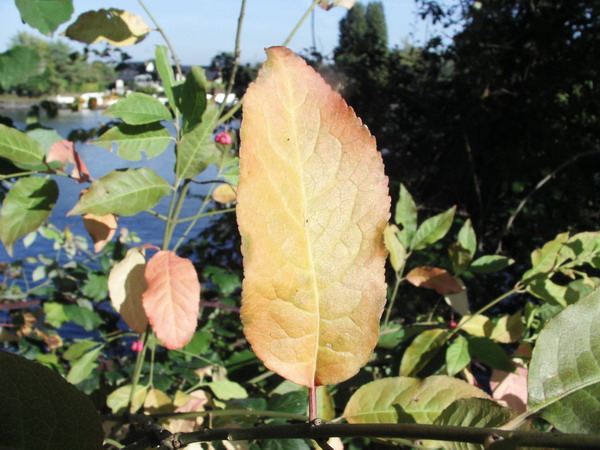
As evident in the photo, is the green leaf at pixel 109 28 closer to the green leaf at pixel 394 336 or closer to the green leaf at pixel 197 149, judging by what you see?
the green leaf at pixel 197 149

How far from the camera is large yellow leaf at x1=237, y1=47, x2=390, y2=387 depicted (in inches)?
12.6

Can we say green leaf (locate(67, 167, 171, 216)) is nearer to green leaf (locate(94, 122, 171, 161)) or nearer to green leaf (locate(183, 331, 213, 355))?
green leaf (locate(94, 122, 171, 161))

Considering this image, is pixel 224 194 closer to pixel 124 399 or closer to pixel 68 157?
pixel 68 157

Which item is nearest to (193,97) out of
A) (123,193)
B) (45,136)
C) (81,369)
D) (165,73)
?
(165,73)

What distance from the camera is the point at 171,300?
0.72 metres

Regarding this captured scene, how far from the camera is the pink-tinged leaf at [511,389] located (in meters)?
0.79

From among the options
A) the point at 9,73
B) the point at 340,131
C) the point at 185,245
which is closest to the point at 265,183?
the point at 340,131

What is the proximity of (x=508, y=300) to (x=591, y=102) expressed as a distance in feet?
4.69

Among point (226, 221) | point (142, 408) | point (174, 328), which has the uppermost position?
point (174, 328)

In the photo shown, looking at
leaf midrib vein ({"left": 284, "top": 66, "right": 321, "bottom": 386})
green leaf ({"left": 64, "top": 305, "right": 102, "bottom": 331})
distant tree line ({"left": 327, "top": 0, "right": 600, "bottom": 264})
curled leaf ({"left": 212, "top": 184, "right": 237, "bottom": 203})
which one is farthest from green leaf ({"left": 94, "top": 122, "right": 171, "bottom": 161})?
distant tree line ({"left": 327, "top": 0, "right": 600, "bottom": 264})

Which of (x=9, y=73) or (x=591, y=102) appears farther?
(x=591, y=102)

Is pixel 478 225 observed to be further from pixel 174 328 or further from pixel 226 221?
pixel 174 328

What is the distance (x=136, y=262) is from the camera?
0.83 meters

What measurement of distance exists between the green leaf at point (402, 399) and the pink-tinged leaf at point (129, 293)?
402 millimetres
